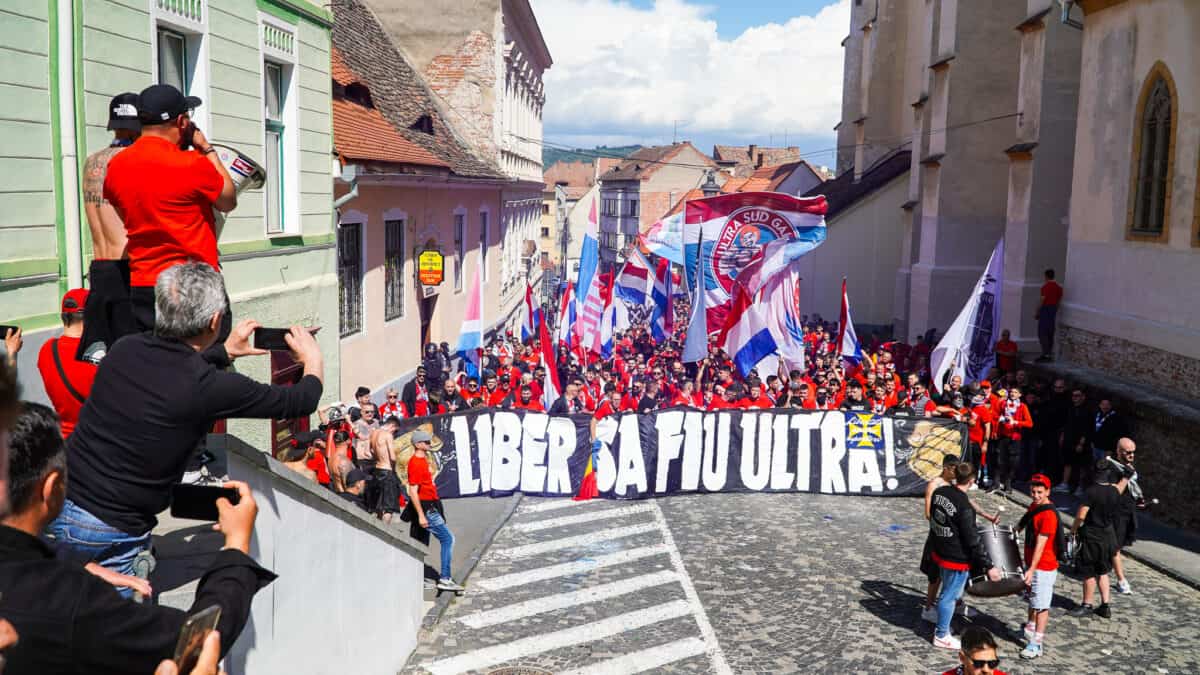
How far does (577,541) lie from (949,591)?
5303mm

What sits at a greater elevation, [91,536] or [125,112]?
[125,112]

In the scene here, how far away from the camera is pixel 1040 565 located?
9797 millimetres

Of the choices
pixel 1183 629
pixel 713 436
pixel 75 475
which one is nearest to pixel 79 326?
pixel 75 475

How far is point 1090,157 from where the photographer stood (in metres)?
19.5

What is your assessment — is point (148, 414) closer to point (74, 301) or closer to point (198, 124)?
point (74, 301)

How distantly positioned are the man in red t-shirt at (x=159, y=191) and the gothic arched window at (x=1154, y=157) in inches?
641

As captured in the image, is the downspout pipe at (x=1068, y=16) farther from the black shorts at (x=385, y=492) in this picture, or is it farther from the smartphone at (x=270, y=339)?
the smartphone at (x=270, y=339)

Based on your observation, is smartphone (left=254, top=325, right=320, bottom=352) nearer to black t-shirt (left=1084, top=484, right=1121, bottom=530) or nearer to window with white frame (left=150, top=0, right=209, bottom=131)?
window with white frame (left=150, top=0, right=209, bottom=131)

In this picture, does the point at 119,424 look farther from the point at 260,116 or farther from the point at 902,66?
the point at 902,66

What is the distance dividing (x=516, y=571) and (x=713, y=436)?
15.6 ft

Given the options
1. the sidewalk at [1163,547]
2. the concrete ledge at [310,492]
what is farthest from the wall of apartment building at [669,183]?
the concrete ledge at [310,492]

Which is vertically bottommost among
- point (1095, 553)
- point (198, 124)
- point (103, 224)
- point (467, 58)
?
point (1095, 553)

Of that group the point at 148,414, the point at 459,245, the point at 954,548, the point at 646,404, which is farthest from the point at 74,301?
the point at 459,245

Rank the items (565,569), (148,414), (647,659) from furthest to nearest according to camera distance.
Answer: (565,569), (647,659), (148,414)
